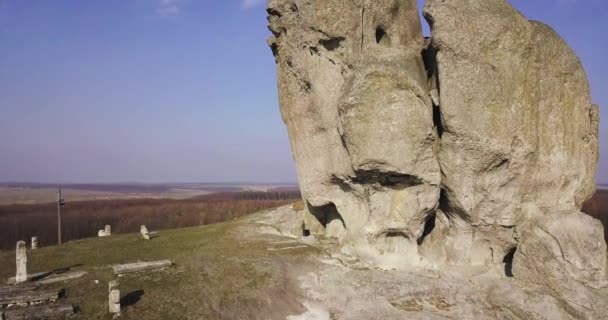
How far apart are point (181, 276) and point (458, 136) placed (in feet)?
44.8

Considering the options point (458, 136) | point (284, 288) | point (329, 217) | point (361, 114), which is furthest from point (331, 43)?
point (284, 288)

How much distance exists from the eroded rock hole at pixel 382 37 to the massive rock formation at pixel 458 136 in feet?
0.27

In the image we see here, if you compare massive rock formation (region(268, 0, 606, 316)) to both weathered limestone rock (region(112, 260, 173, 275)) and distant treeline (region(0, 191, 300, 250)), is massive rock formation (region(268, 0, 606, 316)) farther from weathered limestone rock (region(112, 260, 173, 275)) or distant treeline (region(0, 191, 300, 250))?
distant treeline (region(0, 191, 300, 250))

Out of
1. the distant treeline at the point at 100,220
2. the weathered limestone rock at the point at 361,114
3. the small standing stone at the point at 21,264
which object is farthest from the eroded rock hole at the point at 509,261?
the distant treeline at the point at 100,220

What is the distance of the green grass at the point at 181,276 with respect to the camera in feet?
48.8

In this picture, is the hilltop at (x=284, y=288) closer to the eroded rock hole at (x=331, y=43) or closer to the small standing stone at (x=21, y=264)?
the small standing stone at (x=21, y=264)

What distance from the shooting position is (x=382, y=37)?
22625 mm

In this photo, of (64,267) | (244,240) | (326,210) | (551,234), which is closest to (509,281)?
(551,234)

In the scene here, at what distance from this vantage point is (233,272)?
726 inches

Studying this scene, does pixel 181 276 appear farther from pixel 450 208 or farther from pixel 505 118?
pixel 505 118

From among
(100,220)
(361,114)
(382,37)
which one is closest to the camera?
(361,114)

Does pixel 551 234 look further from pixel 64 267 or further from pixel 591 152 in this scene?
pixel 64 267

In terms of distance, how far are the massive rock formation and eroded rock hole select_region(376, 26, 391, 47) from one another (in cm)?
8

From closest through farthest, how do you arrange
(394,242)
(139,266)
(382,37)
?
(139,266) → (394,242) → (382,37)
